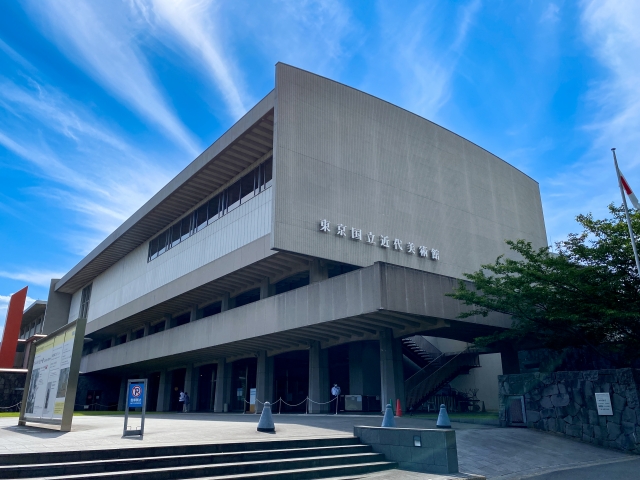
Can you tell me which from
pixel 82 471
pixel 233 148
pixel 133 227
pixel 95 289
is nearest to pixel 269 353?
pixel 233 148

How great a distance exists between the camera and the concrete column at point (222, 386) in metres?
36.2

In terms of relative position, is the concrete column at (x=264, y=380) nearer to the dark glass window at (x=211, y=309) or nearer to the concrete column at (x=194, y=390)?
the dark glass window at (x=211, y=309)

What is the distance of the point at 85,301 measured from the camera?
59.1 meters

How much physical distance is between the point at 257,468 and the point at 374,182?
70.4ft

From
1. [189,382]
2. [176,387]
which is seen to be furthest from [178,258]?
[176,387]

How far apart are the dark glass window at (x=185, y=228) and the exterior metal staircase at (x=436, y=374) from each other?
1947cm

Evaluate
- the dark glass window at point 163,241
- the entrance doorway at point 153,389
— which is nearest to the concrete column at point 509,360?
the dark glass window at point 163,241

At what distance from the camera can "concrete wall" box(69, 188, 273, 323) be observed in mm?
30031

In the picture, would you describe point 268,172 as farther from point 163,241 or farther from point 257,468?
point 257,468

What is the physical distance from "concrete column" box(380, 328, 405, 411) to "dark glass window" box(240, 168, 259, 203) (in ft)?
39.1

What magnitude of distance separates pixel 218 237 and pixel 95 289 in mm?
29467

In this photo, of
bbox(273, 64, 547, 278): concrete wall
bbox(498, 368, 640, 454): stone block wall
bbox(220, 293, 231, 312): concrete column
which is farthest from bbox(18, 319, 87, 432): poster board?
bbox(220, 293, 231, 312): concrete column

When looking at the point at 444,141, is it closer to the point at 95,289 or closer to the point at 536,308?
the point at 536,308

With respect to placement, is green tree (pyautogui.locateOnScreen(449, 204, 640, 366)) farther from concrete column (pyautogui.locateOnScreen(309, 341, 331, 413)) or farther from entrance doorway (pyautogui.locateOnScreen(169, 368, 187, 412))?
entrance doorway (pyautogui.locateOnScreen(169, 368, 187, 412))
